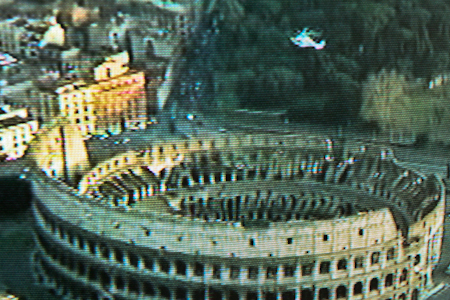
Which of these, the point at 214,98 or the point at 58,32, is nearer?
the point at 58,32

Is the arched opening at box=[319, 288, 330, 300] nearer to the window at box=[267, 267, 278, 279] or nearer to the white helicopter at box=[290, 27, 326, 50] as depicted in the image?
the window at box=[267, 267, 278, 279]

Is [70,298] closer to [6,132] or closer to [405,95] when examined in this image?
[6,132]

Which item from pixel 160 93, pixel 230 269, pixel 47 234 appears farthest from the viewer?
pixel 160 93

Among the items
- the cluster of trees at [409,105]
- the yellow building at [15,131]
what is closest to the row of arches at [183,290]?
the yellow building at [15,131]

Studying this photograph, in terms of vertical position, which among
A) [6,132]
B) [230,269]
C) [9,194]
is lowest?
[230,269]

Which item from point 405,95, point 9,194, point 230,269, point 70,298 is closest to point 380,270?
point 230,269

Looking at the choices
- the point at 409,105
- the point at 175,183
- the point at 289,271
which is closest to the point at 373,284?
the point at 289,271

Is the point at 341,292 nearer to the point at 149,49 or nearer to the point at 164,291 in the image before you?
the point at 164,291
